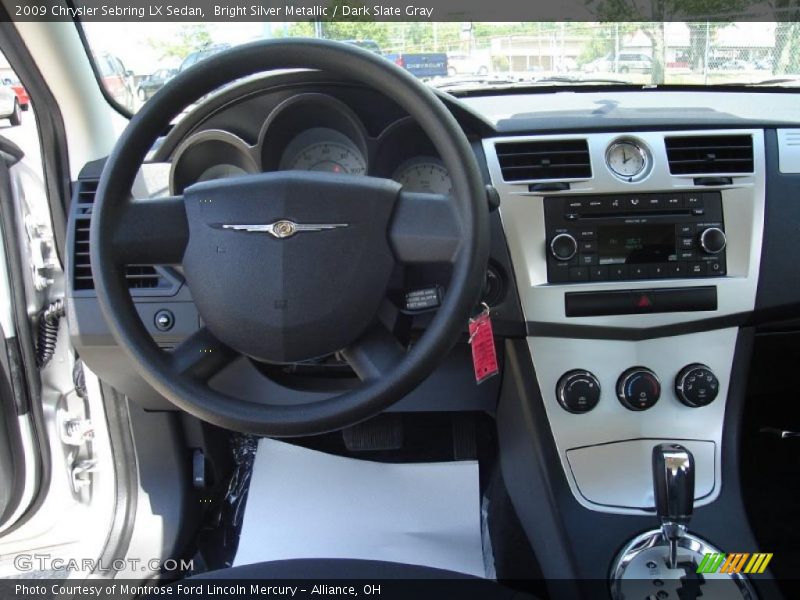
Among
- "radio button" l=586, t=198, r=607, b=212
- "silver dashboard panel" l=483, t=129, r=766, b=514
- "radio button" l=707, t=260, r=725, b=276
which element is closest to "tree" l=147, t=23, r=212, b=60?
"silver dashboard panel" l=483, t=129, r=766, b=514

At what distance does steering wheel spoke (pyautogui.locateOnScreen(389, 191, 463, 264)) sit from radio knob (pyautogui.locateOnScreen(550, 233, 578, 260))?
470 mm

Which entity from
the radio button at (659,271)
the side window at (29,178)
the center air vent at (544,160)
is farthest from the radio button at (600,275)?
the side window at (29,178)

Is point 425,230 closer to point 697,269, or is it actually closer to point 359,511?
point 697,269

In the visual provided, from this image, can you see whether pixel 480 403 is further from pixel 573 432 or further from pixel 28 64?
pixel 28 64

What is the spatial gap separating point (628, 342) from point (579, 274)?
0.22 m

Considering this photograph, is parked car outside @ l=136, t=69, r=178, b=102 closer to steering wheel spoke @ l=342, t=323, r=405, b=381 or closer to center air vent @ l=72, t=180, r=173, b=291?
center air vent @ l=72, t=180, r=173, b=291

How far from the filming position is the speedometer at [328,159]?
1.50 meters

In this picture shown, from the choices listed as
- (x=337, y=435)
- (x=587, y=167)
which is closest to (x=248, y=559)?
(x=337, y=435)

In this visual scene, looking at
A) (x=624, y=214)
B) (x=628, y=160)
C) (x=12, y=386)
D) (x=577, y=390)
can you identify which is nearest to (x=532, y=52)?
(x=628, y=160)

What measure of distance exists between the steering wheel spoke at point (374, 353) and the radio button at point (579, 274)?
1.74 feet

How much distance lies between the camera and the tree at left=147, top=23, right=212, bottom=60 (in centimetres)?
152

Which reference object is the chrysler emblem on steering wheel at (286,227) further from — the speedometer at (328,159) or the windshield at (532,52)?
the windshield at (532,52)

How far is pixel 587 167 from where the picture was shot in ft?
4.94

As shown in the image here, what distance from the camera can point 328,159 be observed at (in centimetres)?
151
